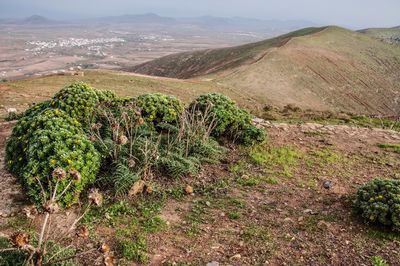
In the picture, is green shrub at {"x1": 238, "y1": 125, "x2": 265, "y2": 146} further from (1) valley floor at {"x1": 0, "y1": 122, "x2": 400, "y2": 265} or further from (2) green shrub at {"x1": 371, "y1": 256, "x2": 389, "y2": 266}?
(2) green shrub at {"x1": 371, "y1": 256, "x2": 389, "y2": 266}

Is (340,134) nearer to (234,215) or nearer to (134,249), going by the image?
(234,215)

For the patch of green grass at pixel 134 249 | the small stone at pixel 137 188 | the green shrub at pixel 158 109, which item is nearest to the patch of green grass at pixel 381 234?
the patch of green grass at pixel 134 249

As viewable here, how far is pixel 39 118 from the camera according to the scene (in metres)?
6.68

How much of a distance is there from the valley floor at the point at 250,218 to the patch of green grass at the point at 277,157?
0.03 meters

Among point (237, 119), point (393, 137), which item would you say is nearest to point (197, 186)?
point (237, 119)

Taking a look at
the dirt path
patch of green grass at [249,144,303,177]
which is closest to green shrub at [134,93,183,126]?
patch of green grass at [249,144,303,177]

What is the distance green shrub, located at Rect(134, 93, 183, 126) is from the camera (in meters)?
8.47

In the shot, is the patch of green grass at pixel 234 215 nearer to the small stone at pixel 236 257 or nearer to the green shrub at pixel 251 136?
the small stone at pixel 236 257

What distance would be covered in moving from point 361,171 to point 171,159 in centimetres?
421

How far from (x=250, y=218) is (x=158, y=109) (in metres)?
3.77

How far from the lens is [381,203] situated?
5695mm

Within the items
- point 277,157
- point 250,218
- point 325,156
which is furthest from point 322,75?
point 250,218

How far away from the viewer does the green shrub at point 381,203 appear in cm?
555

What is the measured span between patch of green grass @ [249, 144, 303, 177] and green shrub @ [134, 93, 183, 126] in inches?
82.3
